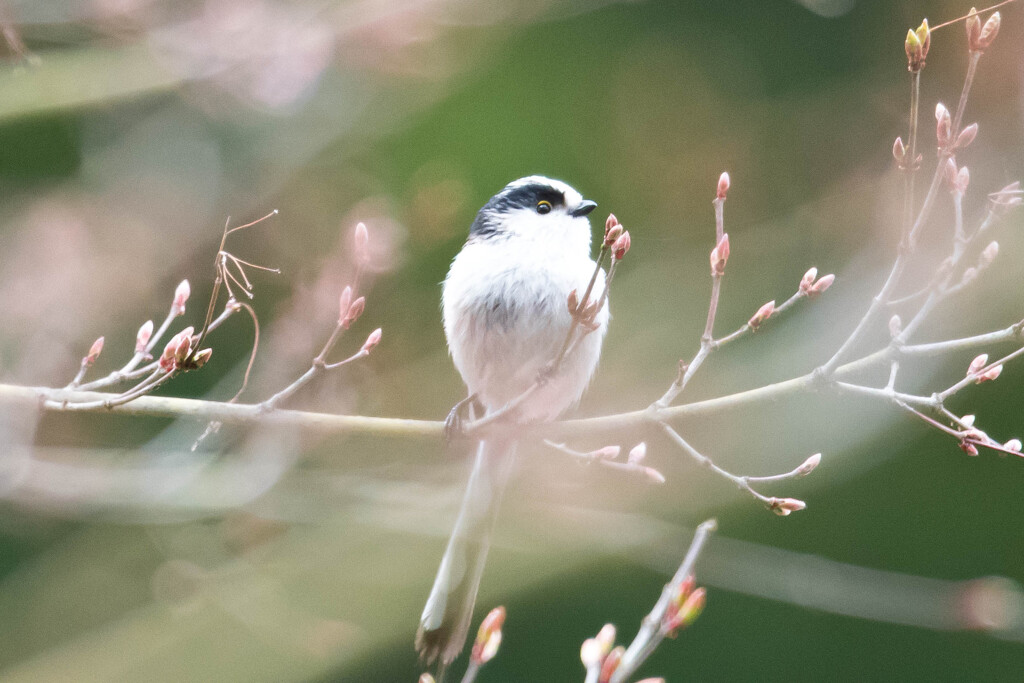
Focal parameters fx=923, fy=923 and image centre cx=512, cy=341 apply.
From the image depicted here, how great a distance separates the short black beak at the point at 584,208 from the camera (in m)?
3.24

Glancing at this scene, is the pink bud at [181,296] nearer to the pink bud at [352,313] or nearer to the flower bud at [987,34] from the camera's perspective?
the pink bud at [352,313]

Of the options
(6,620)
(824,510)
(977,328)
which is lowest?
(824,510)

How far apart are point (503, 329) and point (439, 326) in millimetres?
979

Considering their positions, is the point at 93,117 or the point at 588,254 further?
the point at 93,117

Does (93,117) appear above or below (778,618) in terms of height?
above

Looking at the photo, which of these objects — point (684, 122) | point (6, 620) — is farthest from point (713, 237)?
point (6, 620)

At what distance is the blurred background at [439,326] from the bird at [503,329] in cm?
16

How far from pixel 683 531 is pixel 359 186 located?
213 cm

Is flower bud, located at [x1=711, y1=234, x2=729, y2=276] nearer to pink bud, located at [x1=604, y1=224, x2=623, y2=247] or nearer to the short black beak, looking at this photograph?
pink bud, located at [x1=604, y1=224, x2=623, y2=247]

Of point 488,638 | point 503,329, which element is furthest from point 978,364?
point 503,329

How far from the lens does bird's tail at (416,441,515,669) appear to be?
111 inches

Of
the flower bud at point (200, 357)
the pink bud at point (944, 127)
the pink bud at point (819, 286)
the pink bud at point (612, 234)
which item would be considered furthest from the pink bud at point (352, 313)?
the pink bud at point (944, 127)

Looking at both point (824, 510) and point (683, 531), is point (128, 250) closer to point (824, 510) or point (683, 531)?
point (683, 531)

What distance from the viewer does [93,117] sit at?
3947 millimetres
